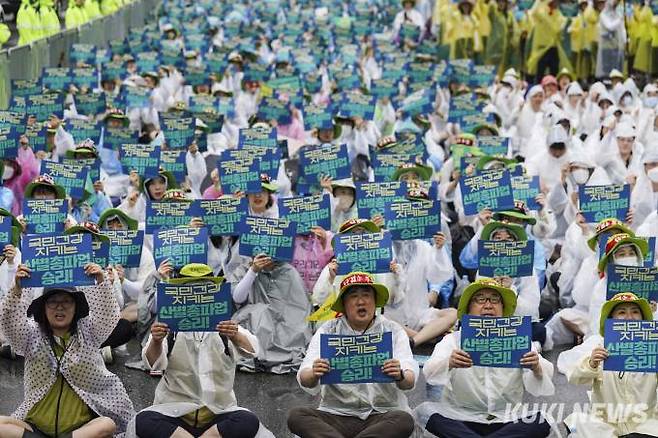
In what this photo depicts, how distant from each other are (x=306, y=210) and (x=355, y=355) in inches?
132

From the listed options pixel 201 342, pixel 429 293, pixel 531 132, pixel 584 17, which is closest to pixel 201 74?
pixel 531 132

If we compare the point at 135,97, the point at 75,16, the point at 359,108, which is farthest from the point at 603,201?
the point at 75,16

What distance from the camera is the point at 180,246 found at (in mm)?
10250

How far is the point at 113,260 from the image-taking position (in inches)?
422

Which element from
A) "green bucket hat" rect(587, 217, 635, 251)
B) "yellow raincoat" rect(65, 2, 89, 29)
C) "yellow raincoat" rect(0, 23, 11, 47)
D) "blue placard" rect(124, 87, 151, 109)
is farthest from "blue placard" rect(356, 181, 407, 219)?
"yellow raincoat" rect(65, 2, 89, 29)

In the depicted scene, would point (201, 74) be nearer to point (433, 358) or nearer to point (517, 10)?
point (517, 10)

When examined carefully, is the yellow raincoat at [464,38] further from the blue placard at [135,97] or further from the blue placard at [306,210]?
the blue placard at [306,210]

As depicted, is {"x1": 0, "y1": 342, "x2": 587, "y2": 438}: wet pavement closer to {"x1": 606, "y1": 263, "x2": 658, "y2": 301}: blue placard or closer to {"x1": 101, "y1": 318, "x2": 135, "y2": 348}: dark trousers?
{"x1": 101, "y1": 318, "x2": 135, "y2": 348}: dark trousers

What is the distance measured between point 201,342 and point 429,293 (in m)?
Answer: 3.36

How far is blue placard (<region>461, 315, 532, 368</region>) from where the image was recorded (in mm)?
8258

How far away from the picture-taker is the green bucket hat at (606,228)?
36.5 feet

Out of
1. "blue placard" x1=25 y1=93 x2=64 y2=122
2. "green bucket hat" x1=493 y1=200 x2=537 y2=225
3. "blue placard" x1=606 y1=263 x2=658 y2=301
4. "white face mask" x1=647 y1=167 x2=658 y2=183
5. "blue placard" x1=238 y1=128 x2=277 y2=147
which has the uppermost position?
"blue placard" x1=25 y1=93 x2=64 y2=122

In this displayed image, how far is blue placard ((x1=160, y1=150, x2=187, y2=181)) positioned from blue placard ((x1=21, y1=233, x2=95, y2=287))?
5015mm

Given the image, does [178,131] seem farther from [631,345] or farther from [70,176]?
[631,345]
